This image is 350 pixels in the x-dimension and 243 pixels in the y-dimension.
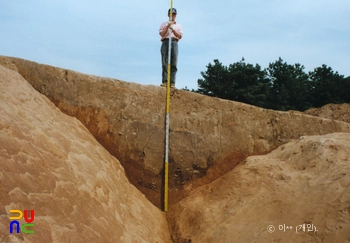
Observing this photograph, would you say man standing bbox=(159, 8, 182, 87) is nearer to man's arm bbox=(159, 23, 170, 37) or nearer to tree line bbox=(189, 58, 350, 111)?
man's arm bbox=(159, 23, 170, 37)

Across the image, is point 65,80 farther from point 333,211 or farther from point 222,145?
point 333,211

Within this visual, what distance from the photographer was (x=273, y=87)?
71.8 ft

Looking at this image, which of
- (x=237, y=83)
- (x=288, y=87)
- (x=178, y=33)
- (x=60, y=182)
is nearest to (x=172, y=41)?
(x=178, y=33)

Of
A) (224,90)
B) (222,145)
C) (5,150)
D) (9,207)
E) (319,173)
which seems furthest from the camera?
(224,90)

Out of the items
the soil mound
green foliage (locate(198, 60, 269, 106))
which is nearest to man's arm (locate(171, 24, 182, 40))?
the soil mound

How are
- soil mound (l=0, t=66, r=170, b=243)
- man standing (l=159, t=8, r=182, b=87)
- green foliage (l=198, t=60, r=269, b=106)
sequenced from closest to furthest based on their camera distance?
1. soil mound (l=0, t=66, r=170, b=243)
2. man standing (l=159, t=8, r=182, b=87)
3. green foliage (l=198, t=60, r=269, b=106)

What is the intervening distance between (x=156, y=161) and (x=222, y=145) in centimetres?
114

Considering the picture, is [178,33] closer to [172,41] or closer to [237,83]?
[172,41]

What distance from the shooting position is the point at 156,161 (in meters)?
6.18

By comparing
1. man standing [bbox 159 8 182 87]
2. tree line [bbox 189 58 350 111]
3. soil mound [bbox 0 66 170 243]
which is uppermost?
tree line [bbox 189 58 350 111]

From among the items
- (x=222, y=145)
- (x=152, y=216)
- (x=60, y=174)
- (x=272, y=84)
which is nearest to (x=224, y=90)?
(x=272, y=84)

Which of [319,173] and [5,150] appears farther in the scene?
[319,173]

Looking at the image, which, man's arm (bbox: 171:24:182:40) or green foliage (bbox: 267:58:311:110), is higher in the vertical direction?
green foliage (bbox: 267:58:311:110)

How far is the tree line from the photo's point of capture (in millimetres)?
20234
